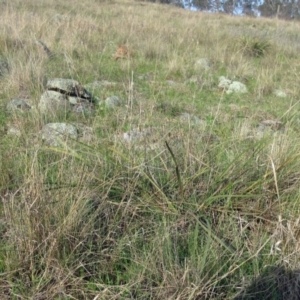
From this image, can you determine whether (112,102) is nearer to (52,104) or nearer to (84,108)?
(84,108)

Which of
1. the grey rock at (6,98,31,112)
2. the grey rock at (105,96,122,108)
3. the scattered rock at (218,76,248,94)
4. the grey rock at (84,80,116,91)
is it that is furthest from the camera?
the scattered rock at (218,76,248,94)

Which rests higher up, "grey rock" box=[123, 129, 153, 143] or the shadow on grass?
"grey rock" box=[123, 129, 153, 143]

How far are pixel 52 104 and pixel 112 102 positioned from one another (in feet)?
2.22

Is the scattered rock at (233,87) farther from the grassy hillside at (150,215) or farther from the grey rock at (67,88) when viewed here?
the grassy hillside at (150,215)

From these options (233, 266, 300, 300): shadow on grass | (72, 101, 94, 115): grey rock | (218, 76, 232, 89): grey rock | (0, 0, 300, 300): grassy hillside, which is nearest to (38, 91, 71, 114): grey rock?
(72, 101, 94, 115): grey rock

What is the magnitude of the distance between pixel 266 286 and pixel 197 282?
0.37 metres

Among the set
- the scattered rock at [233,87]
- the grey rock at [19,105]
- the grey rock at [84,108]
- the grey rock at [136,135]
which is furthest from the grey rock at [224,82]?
the grey rock at [136,135]

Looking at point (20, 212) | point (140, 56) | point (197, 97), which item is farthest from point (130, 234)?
point (140, 56)

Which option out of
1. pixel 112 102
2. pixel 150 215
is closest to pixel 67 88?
pixel 112 102

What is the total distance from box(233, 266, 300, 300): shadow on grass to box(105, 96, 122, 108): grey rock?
7.00 ft

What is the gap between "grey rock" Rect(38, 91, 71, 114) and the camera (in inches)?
120

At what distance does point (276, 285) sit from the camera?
172cm

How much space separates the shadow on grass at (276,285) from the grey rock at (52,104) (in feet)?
6.40

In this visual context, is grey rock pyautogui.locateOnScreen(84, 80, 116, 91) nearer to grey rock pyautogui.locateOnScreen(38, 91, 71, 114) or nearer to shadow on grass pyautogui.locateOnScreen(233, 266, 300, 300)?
grey rock pyautogui.locateOnScreen(38, 91, 71, 114)
